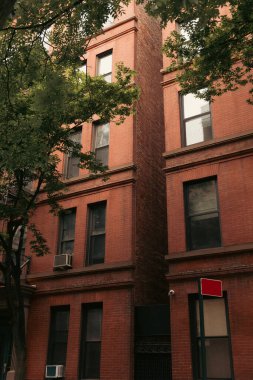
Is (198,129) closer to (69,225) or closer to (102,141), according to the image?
(102,141)

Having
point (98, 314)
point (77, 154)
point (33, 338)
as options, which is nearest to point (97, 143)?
point (77, 154)

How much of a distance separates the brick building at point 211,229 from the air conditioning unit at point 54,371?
4.14m

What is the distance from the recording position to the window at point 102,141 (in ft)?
55.8

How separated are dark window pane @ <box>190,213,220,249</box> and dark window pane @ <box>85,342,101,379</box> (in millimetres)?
4763

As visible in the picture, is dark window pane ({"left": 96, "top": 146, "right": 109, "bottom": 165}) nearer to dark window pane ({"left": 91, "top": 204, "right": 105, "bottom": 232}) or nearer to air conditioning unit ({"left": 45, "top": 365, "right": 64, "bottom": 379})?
dark window pane ({"left": 91, "top": 204, "right": 105, "bottom": 232})

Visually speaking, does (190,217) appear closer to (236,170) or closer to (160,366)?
(236,170)

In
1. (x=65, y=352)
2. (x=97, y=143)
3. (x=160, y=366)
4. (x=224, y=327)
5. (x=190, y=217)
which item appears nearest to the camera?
(x=224, y=327)

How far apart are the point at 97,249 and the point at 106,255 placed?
761 millimetres

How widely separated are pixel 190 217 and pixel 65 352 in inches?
256

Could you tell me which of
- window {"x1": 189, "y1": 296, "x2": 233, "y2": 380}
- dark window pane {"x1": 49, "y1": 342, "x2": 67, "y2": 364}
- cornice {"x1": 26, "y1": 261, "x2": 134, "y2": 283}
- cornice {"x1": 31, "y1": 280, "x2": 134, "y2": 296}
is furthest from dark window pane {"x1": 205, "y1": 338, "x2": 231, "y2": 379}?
dark window pane {"x1": 49, "y1": 342, "x2": 67, "y2": 364}

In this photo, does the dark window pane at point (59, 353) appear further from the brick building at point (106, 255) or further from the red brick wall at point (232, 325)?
the red brick wall at point (232, 325)

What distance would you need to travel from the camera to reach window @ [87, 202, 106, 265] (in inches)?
609

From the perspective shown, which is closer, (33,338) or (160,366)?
(160,366)

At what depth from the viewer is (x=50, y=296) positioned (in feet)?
51.3
